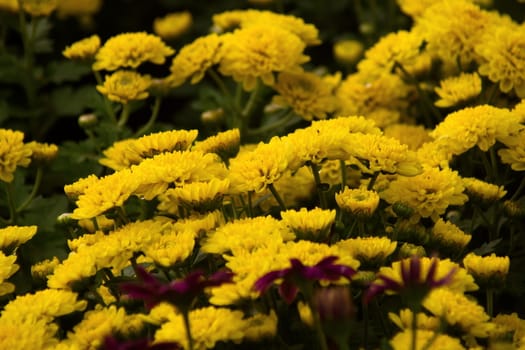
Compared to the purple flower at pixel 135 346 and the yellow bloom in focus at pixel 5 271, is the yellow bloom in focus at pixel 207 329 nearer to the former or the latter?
the purple flower at pixel 135 346

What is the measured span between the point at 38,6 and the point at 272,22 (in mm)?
857

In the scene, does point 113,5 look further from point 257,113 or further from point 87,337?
point 87,337

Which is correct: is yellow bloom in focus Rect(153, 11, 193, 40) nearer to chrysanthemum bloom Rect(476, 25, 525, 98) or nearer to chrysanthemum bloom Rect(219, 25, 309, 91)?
chrysanthemum bloom Rect(219, 25, 309, 91)

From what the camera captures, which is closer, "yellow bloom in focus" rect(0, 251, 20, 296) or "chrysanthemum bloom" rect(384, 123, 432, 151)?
"yellow bloom in focus" rect(0, 251, 20, 296)

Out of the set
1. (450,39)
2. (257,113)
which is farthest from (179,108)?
(450,39)

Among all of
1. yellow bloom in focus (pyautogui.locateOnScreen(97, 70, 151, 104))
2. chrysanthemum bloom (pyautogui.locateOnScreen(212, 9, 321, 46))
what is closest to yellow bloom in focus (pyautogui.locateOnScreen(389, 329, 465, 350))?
yellow bloom in focus (pyautogui.locateOnScreen(97, 70, 151, 104))

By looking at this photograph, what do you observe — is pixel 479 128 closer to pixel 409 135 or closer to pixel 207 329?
pixel 409 135

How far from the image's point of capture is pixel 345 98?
305cm

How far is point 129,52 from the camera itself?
108 inches

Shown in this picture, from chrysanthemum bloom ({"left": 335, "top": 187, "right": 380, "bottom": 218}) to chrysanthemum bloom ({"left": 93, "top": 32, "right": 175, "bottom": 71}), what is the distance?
105 cm

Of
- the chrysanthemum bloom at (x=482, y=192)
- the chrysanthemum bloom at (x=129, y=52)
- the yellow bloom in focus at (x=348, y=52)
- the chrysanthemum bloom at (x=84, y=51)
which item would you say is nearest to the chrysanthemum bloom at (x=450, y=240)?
the chrysanthemum bloom at (x=482, y=192)

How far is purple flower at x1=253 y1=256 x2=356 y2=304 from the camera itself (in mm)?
1513

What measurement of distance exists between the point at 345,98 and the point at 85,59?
0.87 m

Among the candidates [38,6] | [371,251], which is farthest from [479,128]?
[38,6]
